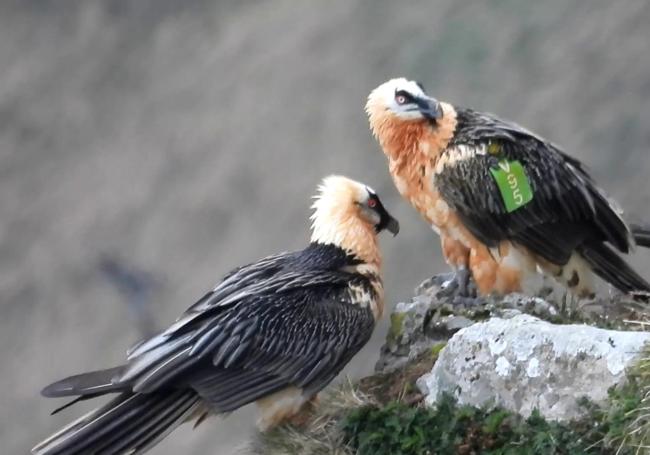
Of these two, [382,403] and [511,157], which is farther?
[511,157]

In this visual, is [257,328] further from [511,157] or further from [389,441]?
[511,157]

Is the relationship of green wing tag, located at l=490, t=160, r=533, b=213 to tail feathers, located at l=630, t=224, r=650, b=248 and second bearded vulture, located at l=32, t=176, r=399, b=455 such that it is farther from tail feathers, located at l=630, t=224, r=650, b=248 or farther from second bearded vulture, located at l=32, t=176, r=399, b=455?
tail feathers, located at l=630, t=224, r=650, b=248

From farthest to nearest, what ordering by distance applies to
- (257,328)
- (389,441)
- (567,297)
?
(567,297) < (257,328) < (389,441)

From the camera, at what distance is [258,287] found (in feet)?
10.5

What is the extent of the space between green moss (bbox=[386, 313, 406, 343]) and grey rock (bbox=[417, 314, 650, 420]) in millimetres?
452

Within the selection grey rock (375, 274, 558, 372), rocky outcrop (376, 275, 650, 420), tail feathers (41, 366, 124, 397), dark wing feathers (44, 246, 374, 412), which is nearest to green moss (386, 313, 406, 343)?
grey rock (375, 274, 558, 372)

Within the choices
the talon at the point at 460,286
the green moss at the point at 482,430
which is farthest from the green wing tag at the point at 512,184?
the green moss at the point at 482,430

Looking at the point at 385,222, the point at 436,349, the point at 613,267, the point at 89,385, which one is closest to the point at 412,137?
the point at 385,222

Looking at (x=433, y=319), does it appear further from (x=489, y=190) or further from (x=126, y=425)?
(x=126, y=425)

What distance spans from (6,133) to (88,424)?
2.21 metres

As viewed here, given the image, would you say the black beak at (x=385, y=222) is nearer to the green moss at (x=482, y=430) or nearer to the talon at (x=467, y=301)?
the talon at (x=467, y=301)

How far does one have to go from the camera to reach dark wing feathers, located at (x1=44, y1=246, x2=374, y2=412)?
9.65 ft

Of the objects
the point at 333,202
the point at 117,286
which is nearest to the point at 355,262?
the point at 333,202

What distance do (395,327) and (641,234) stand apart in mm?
1210
